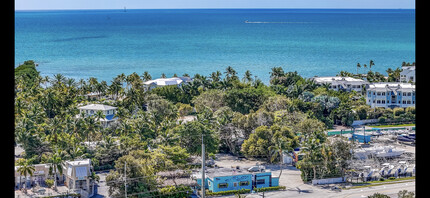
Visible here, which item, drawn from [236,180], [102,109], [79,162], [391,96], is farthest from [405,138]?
[79,162]

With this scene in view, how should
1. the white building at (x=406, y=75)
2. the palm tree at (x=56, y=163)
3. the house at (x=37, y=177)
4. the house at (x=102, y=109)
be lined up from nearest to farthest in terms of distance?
the palm tree at (x=56, y=163)
the house at (x=37, y=177)
the house at (x=102, y=109)
the white building at (x=406, y=75)

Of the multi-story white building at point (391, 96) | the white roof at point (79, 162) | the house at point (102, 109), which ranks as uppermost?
the multi-story white building at point (391, 96)

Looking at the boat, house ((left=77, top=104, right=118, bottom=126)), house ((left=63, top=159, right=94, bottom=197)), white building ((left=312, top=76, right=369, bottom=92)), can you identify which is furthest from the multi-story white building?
house ((left=63, top=159, right=94, bottom=197))

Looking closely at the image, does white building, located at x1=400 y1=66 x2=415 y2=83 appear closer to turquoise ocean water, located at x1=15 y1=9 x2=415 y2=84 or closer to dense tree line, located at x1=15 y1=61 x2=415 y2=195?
dense tree line, located at x1=15 y1=61 x2=415 y2=195

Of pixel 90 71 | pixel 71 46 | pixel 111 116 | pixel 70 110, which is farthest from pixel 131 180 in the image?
pixel 71 46

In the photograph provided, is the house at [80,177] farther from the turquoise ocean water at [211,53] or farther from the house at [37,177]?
the turquoise ocean water at [211,53]

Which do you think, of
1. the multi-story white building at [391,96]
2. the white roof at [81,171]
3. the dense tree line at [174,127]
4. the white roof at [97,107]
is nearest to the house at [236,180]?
the dense tree line at [174,127]

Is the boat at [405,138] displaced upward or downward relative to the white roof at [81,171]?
upward
